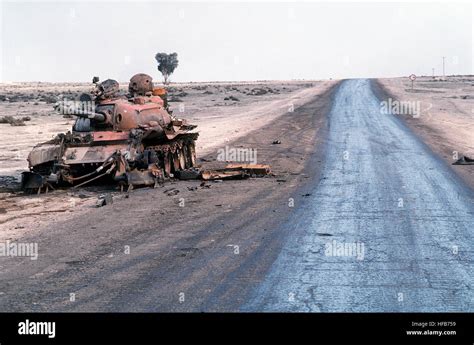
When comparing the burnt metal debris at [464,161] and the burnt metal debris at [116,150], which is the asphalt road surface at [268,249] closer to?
the burnt metal debris at [116,150]

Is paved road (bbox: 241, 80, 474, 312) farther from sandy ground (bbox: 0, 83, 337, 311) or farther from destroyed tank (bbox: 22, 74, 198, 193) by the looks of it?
destroyed tank (bbox: 22, 74, 198, 193)

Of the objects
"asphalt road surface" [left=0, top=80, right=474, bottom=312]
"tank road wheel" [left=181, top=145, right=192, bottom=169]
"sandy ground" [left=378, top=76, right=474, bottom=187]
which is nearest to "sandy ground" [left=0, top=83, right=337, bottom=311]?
"asphalt road surface" [left=0, top=80, right=474, bottom=312]

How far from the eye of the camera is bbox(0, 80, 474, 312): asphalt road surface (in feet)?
28.0

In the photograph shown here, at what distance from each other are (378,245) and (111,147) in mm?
9956

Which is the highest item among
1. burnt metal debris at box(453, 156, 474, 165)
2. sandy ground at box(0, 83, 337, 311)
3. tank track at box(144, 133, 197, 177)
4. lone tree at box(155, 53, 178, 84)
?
lone tree at box(155, 53, 178, 84)

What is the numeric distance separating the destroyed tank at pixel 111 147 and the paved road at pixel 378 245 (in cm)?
469

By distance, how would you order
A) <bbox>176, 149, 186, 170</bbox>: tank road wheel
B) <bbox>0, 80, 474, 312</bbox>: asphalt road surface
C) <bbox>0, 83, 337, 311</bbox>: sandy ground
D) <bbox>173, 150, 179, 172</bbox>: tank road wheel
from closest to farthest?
<bbox>0, 80, 474, 312</bbox>: asphalt road surface
<bbox>0, 83, 337, 311</bbox>: sandy ground
<bbox>173, 150, 179, 172</bbox>: tank road wheel
<bbox>176, 149, 186, 170</bbox>: tank road wheel

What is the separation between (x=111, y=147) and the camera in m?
19.1

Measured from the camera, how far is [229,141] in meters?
30.6

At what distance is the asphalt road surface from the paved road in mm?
25

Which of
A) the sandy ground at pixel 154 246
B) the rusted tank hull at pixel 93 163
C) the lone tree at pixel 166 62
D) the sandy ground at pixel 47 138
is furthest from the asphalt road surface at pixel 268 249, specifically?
the lone tree at pixel 166 62
